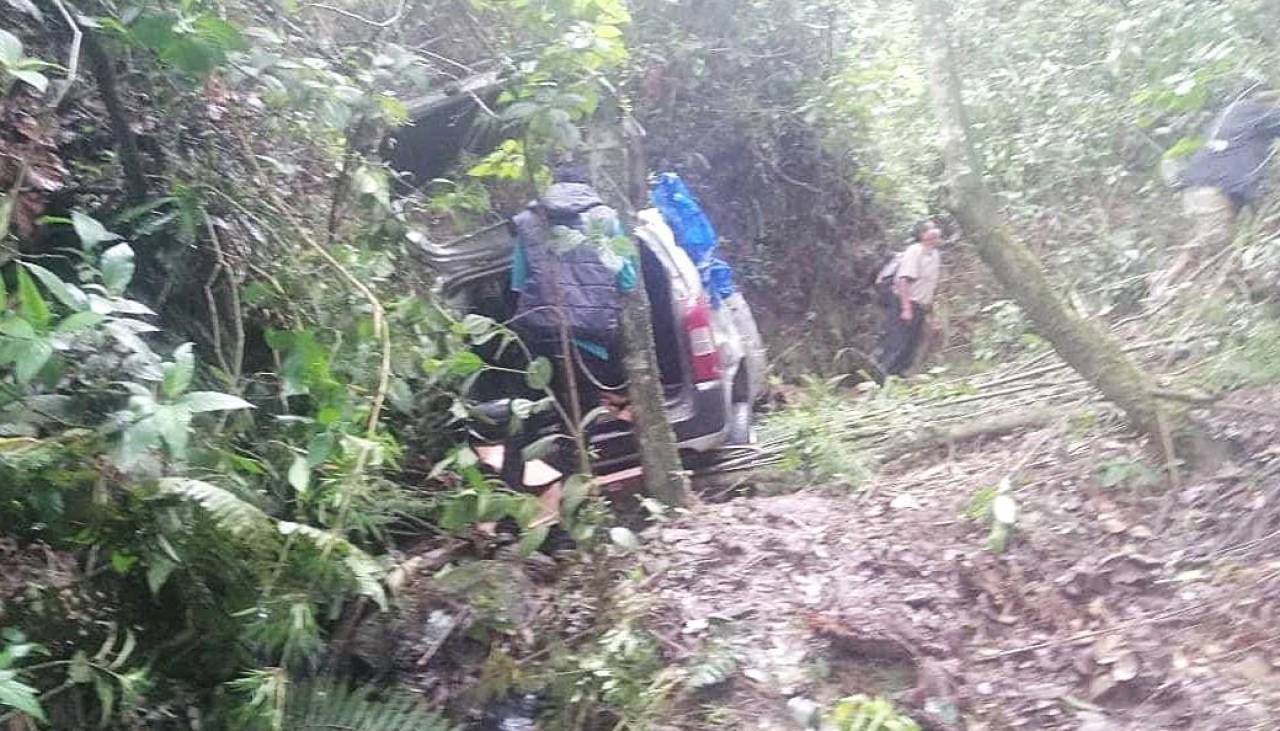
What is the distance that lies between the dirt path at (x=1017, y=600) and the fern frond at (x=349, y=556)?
3.89 feet

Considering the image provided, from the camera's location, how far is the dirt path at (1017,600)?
3.55 metres

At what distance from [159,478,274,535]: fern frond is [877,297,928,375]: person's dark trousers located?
7439 millimetres

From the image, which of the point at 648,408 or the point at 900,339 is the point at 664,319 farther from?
the point at 900,339

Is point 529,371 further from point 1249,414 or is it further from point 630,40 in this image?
point 630,40

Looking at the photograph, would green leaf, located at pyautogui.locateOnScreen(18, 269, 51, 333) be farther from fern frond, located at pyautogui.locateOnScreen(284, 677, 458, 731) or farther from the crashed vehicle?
the crashed vehicle

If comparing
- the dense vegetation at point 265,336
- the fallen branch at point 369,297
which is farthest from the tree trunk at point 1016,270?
the fallen branch at point 369,297

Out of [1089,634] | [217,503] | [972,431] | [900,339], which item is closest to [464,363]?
[217,503]

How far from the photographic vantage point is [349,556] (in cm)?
333

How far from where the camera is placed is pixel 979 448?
5320 mm

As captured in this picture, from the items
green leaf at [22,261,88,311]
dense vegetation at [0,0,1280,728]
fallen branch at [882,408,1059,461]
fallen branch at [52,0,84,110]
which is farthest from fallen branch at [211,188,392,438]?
fallen branch at [882,408,1059,461]

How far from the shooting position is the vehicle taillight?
18.2 ft

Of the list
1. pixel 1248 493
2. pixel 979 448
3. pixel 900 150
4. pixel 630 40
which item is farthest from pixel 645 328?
pixel 900 150

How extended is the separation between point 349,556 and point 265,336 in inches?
38.5

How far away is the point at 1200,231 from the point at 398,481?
458 centimetres
